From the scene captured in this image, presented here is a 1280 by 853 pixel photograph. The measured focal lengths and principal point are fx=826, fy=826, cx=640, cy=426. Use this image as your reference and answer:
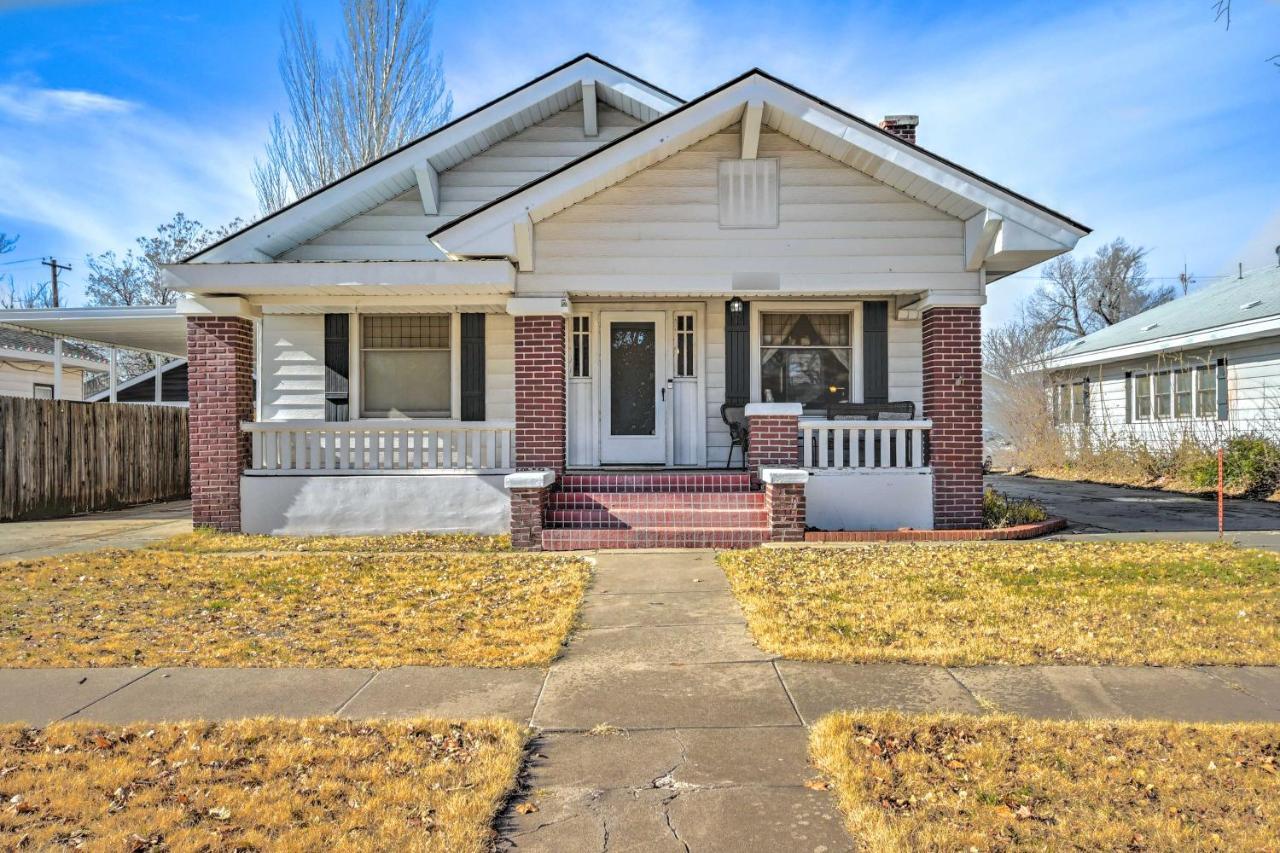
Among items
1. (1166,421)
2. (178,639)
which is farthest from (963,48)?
(1166,421)

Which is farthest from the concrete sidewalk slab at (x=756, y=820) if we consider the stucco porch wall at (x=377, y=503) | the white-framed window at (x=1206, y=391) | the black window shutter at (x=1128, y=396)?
the black window shutter at (x=1128, y=396)

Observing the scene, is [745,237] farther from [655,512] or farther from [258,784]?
[258,784]

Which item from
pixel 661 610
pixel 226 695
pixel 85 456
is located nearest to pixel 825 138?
pixel 661 610

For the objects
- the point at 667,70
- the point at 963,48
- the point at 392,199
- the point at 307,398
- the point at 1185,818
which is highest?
the point at 667,70

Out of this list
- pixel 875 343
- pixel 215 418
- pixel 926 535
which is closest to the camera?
pixel 926 535

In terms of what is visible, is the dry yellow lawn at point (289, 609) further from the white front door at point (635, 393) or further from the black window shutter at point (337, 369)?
the black window shutter at point (337, 369)

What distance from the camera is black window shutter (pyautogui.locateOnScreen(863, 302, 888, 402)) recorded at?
11617 mm

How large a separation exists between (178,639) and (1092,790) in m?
5.46

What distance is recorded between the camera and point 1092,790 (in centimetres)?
329

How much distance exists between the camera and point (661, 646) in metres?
5.49

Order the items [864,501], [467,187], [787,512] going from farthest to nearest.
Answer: [467,187] → [864,501] → [787,512]

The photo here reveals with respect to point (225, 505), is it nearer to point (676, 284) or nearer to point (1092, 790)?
point (676, 284)

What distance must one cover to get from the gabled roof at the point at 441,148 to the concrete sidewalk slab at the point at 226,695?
7.39 meters

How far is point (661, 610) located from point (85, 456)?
1180 cm
